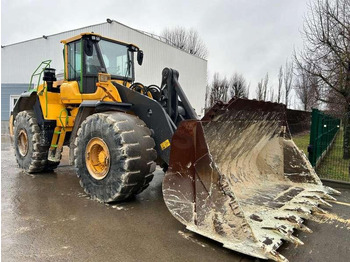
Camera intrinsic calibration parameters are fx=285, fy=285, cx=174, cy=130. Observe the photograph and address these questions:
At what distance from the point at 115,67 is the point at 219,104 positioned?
3.07 m

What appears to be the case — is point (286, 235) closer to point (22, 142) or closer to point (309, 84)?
point (22, 142)

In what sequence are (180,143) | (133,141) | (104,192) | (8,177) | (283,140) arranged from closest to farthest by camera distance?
(180,143) → (133,141) → (104,192) → (283,140) → (8,177)

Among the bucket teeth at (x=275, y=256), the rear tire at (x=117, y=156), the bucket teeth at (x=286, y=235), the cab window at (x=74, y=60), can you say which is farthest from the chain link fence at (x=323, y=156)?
the cab window at (x=74, y=60)

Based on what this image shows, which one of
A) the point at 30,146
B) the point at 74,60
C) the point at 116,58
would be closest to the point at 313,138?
the point at 116,58

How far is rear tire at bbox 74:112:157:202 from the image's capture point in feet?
13.7

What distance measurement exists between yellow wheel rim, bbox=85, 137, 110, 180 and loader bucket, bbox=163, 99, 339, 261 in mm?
1512

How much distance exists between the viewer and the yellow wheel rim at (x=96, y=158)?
4.67 meters

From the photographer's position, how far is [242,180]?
457 cm

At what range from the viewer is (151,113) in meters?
4.61

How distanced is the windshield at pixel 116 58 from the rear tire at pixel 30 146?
2.38 meters

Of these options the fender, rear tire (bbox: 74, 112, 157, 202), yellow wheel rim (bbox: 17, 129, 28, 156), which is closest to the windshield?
the fender

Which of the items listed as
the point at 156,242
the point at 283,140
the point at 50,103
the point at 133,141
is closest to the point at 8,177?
the point at 50,103

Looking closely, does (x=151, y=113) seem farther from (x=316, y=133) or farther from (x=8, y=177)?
(x=316, y=133)

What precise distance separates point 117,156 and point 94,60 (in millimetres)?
2355
